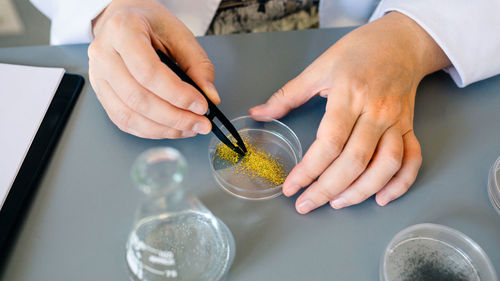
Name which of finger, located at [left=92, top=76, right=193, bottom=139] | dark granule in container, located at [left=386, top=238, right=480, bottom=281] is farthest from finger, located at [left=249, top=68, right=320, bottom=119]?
dark granule in container, located at [left=386, top=238, right=480, bottom=281]

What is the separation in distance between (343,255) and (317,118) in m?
0.36

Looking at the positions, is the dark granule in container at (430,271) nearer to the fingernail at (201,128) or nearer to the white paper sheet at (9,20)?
the fingernail at (201,128)

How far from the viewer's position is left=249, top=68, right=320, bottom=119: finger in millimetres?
883

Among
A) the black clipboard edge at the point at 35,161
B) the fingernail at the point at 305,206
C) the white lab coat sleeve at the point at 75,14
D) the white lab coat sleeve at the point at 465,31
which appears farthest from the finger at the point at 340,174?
the white lab coat sleeve at the point at 75,14

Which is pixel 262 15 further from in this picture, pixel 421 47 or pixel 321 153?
pixel 321 153

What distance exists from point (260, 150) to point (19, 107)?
63cm

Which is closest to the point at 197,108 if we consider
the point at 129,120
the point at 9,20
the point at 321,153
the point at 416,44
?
the point at 129,120

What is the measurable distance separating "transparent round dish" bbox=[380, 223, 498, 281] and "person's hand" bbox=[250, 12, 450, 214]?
0.10m

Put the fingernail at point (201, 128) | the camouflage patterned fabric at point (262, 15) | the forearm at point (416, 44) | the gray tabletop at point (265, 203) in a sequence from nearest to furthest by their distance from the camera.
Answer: the gray tabletop at point (265, 203)
the fingernail at point (201, 128)
the forearm at point (416, 44)
the camouflage patterned fabric at point (262, 15)

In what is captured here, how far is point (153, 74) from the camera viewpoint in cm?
73

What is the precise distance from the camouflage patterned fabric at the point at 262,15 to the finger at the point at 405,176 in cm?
78

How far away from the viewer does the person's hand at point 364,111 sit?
0.76 m

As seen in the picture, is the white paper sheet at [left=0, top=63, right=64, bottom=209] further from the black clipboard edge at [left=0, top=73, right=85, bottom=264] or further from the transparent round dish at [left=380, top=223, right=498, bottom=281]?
the transparent round dish at [left=380, top=223, right=498, bottom=281]

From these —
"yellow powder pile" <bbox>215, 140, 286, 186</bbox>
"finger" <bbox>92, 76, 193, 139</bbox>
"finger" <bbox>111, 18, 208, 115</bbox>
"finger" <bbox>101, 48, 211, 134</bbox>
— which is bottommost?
"yellow powder pile" <bbox>215, 140, 286, 186</bbox>
